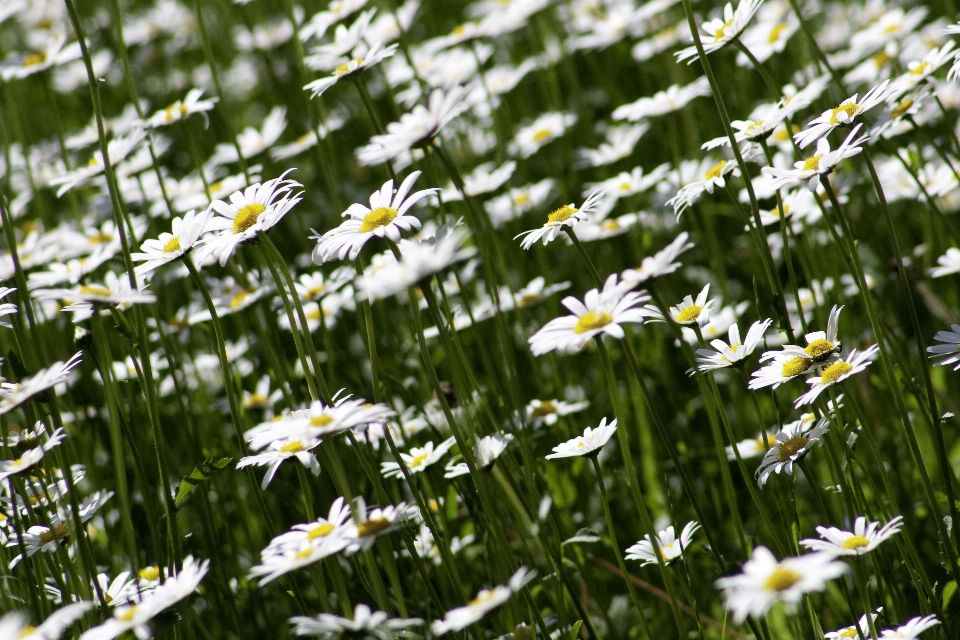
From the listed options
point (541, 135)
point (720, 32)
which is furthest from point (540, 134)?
point (720, 32)

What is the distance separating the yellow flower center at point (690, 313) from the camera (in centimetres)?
172

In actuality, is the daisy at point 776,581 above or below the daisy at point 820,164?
below

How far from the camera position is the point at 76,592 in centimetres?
160

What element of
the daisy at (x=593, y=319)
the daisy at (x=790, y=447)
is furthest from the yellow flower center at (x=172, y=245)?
the daisy at (x=790, y=447)

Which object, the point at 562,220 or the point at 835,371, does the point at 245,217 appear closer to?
the point at 562,220

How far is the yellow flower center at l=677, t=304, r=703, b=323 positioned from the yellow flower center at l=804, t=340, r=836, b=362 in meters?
0.22

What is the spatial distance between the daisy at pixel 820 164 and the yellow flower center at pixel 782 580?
2.06 feet

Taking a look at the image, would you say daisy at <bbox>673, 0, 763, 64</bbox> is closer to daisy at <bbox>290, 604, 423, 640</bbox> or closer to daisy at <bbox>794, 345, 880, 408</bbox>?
daisy at <bbox>794, 345, 880, 408</bbox>

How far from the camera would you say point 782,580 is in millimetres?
1105

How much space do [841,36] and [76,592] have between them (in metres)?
3.83

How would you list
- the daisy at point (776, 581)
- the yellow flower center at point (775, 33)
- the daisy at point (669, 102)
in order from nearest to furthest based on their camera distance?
the daisy at point (776, 581) → the daisy at point (669, 102) → the yellow flower center at point (775, 33)

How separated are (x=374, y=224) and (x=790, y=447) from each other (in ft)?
2.75

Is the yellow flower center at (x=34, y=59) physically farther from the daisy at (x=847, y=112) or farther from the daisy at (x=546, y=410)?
the daisy at (x=847, y=112)

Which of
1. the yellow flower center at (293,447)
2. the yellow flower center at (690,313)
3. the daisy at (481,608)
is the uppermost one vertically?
the yellow flower center at (293,447)
